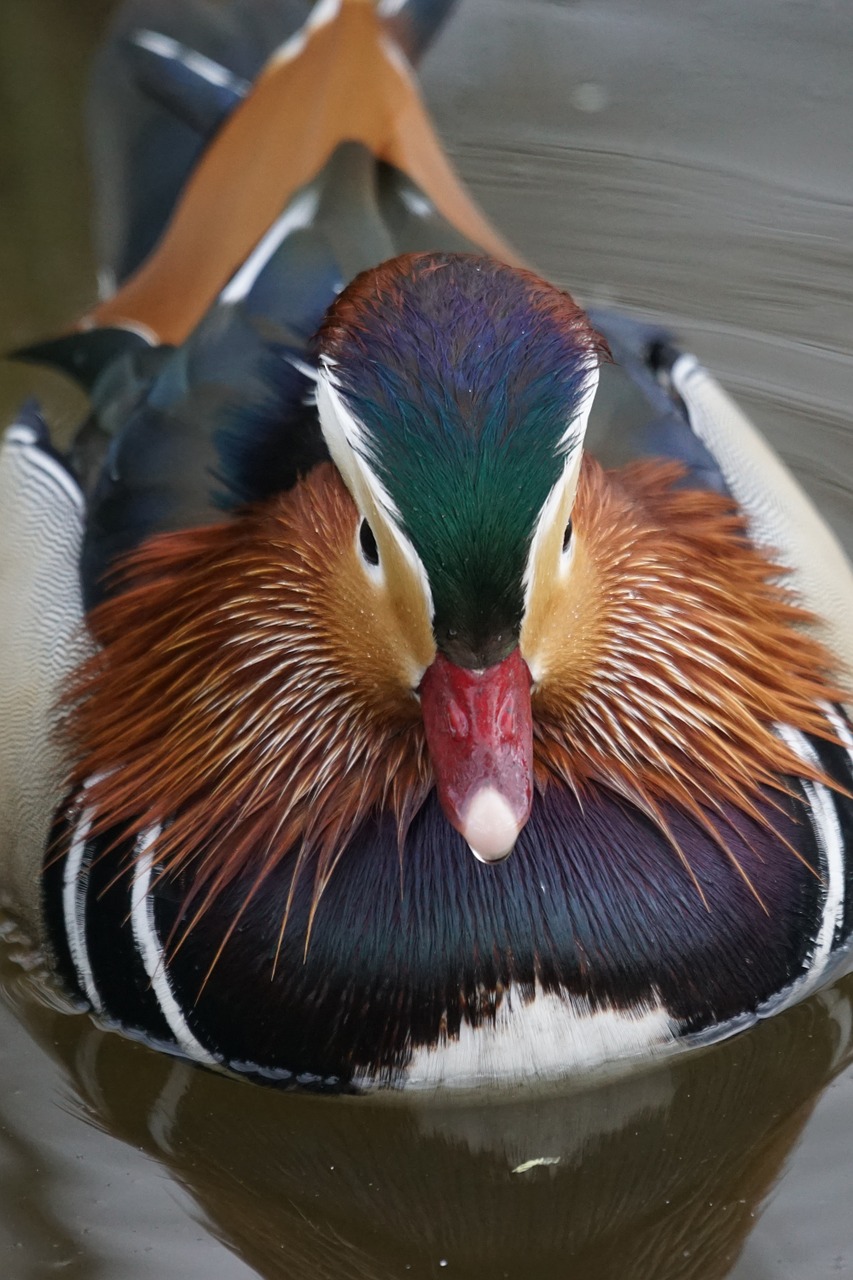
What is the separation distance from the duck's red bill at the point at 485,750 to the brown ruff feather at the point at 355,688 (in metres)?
0.15

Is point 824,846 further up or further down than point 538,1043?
further up

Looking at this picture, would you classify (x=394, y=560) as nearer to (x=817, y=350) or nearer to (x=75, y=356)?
(x=75, y=356)

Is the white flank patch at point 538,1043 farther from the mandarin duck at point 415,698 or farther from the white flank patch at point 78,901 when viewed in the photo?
the white flank patch at point 78,901

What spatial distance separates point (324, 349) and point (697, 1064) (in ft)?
3.80

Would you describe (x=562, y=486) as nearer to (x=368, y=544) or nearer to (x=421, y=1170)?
(x=368, y=544)

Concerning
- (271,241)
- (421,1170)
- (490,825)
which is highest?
(271,241)

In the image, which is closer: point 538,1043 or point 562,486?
point 562,486

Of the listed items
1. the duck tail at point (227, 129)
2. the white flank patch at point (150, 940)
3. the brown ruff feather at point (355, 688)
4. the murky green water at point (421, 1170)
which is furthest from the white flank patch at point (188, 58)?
the white flank patch at point (150, 940)

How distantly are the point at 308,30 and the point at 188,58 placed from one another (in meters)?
0.36

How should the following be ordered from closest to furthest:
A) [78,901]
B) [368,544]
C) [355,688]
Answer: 1. [368,544]
2. [355,688]
3. [78,901]

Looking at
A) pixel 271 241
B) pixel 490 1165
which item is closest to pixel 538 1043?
pixel 490 1165

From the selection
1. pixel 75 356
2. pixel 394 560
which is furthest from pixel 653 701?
pixel 75 356

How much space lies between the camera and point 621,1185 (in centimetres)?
233

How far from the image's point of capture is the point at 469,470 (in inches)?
69.6
